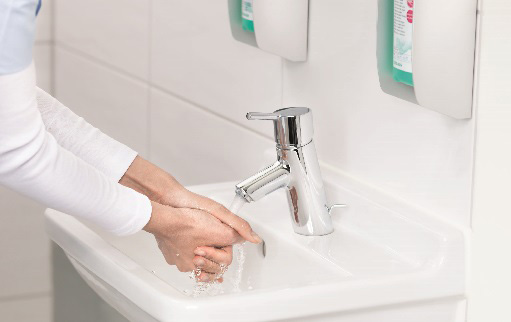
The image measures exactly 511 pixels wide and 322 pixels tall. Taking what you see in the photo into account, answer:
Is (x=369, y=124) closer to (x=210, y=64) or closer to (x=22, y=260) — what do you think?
(x=210, y=64)

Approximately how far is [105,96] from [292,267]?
86 centimetres

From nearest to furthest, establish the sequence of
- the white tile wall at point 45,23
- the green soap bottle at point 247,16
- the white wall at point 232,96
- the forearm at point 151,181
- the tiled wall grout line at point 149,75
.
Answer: the white wall at point 232,96, the forearm at point 151,181, the green soap bottle at point 247,16, the tiled wall grout line at point 149,75, the white tile wall at point 45,23

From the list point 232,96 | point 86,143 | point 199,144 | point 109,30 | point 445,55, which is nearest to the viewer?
point 445,55

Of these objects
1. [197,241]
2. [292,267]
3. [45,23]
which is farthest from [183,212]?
[45,23]

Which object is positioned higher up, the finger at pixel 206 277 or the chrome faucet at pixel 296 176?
the chrome faucet at pixel 296 176

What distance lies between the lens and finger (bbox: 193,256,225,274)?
1156 mm

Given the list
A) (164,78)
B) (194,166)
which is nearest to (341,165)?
(194,166)

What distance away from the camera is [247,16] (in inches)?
54.4

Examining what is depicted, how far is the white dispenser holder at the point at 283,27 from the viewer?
125 cm

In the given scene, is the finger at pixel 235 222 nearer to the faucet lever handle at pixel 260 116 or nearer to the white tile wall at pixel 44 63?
the faucet lever handle at pixel 260 116

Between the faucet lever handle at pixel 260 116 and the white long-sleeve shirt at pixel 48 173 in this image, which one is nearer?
the white long-sleeve shirt at pixel 48 173

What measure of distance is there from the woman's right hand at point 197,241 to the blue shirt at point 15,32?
29 cm

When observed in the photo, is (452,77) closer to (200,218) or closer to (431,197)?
(431,197)

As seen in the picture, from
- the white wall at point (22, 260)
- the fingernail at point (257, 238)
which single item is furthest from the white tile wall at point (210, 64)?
the white wall at point (22, 260)
